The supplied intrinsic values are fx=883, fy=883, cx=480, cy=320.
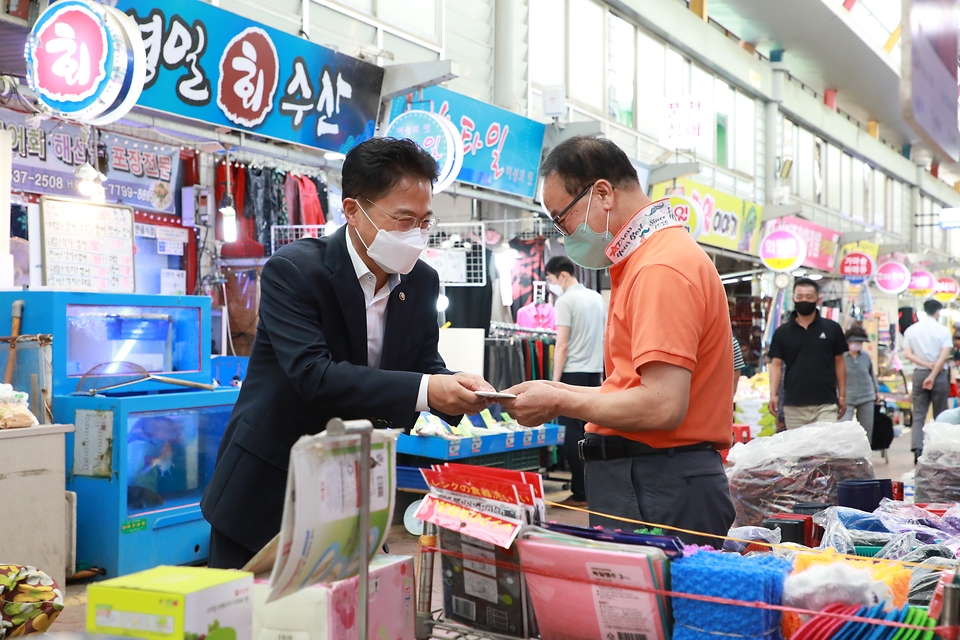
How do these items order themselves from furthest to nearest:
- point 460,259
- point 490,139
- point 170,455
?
point 490,139 → point 460,259 → point 170,455

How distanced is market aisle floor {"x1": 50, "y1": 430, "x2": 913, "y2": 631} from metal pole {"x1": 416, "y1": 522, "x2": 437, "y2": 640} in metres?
0.02

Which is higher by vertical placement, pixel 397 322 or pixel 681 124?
pixel 681 124

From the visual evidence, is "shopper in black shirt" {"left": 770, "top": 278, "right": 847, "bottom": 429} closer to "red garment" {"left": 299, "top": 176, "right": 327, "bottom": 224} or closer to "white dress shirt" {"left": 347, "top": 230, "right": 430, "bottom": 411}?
"red garment" {"left": 299, "top": 176, "right": 327, "bottom": 224}

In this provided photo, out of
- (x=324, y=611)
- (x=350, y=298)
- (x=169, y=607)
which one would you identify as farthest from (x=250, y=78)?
(x=169, y=607)

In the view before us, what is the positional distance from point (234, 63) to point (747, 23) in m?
12.9

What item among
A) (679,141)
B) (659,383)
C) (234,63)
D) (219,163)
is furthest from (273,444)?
(679,141)

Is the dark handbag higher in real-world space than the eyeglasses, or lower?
lower

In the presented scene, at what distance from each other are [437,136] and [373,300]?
5.23 metres

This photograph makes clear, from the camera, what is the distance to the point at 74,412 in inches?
188

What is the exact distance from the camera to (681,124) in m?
12.1

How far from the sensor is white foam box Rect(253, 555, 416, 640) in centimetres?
140

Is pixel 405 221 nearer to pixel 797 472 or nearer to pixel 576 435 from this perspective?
pixel 797 472

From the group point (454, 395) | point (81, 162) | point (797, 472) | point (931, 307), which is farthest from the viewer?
point (931, 307)

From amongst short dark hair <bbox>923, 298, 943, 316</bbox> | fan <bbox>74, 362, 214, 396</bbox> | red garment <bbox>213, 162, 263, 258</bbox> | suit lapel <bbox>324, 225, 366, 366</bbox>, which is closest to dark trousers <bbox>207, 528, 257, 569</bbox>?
suit lapel <bbox>324, 225, 366, 366</bbox>
